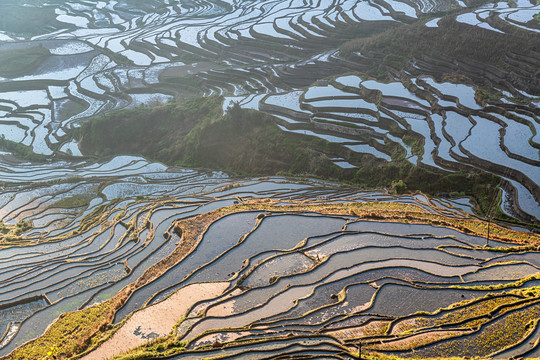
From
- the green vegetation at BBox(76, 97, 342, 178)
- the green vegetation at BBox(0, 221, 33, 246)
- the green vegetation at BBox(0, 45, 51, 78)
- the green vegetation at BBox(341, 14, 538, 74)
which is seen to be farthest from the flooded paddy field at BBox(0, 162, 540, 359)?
the green vegetation at BBox(0, 45, 51, 78)

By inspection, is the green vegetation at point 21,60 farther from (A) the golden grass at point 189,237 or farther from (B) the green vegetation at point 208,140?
(A) the golden grass at point 189,237

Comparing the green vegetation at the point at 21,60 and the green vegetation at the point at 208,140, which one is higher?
the green vegetation at the point at 21,60

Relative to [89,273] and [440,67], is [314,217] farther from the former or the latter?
[440,67]

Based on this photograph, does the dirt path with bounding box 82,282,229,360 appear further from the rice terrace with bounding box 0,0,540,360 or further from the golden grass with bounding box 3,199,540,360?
the golden grass with bounding box 3,199,540,360

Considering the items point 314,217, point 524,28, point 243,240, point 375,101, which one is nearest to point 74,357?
point 243,240

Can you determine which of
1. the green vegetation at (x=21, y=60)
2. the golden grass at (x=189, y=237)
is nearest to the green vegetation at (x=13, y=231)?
the golden grass at (x=189, y=237)

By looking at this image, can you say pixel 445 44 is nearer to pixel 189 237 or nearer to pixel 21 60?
pixel 189 237
